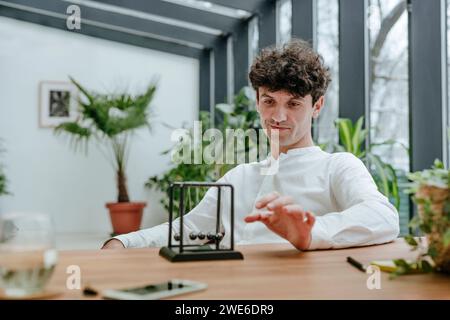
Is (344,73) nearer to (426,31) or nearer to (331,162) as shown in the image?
(426,31)

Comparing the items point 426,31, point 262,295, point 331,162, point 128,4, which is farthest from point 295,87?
point 128,4

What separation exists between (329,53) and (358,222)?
7.73 feet

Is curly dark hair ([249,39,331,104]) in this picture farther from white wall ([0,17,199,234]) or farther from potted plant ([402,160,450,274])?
white wall ([0,17,199,234])

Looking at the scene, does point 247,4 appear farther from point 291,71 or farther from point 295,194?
point 295,194

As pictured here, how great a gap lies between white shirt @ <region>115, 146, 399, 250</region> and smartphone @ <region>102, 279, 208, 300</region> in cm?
45

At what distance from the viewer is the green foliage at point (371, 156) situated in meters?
2.72

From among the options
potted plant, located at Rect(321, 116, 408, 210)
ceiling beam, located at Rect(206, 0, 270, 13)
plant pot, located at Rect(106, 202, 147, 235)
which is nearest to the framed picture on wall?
plant pot, located at Rect(106, 202, 147, 235)

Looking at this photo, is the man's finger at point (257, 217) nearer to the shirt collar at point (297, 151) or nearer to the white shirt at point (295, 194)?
the white shirt at point (295, 194)

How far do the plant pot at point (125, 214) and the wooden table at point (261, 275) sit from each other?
4669mm

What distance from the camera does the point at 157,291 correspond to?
2.19ft

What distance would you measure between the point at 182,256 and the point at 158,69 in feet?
18.4

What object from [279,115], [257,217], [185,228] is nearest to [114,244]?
[185,228]

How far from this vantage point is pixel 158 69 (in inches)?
249

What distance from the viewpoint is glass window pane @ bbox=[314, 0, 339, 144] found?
10.7 ft
